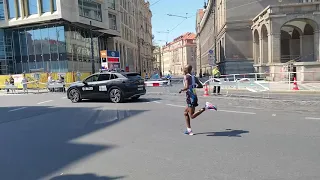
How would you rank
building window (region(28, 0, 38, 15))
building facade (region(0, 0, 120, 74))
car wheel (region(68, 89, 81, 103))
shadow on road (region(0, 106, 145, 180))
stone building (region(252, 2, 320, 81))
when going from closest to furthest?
1. shadow on road (region(0, 106, 145, 180))
2. car wheel (region(68, 89, 81, 103))
3. stone building (region(252, 2, 320, 81))
4. building facade (region(0, 0, 120, 74))
5. building window (region(28, 0, 38, 15))

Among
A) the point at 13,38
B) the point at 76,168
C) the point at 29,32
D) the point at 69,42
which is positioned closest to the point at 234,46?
the point at 69,42

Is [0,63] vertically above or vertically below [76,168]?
above

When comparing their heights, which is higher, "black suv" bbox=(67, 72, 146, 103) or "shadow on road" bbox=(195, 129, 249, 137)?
"black suv" bbox=(67, 72, 146, 103)

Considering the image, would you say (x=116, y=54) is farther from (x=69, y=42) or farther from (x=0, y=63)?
(x=0, y=63)

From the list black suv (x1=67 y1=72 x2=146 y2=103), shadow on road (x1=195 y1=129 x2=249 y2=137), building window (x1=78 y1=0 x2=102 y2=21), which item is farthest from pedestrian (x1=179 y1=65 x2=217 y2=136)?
building window (x1=78 y1=0 x2=102 y2=21)

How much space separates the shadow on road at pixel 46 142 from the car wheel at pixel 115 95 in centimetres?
333

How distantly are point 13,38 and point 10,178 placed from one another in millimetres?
41464

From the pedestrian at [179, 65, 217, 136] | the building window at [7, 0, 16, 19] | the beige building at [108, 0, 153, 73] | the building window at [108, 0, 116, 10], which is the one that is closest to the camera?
the pedestrian at [179, 65, 217, 136]

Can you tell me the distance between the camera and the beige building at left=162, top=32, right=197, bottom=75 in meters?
140

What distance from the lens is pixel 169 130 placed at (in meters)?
7.20

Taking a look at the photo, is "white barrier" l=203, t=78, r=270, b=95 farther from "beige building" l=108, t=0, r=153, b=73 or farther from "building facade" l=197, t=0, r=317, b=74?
A: "beige building" l=108, t=0, r=153, b=73

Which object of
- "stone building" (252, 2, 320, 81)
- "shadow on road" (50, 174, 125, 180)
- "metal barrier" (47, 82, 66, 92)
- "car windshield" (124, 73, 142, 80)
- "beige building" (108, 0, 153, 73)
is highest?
"beige building" (108, 0, 153, 73)

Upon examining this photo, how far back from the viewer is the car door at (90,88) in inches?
561

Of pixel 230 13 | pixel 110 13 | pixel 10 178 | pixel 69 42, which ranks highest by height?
pixel 110 13
